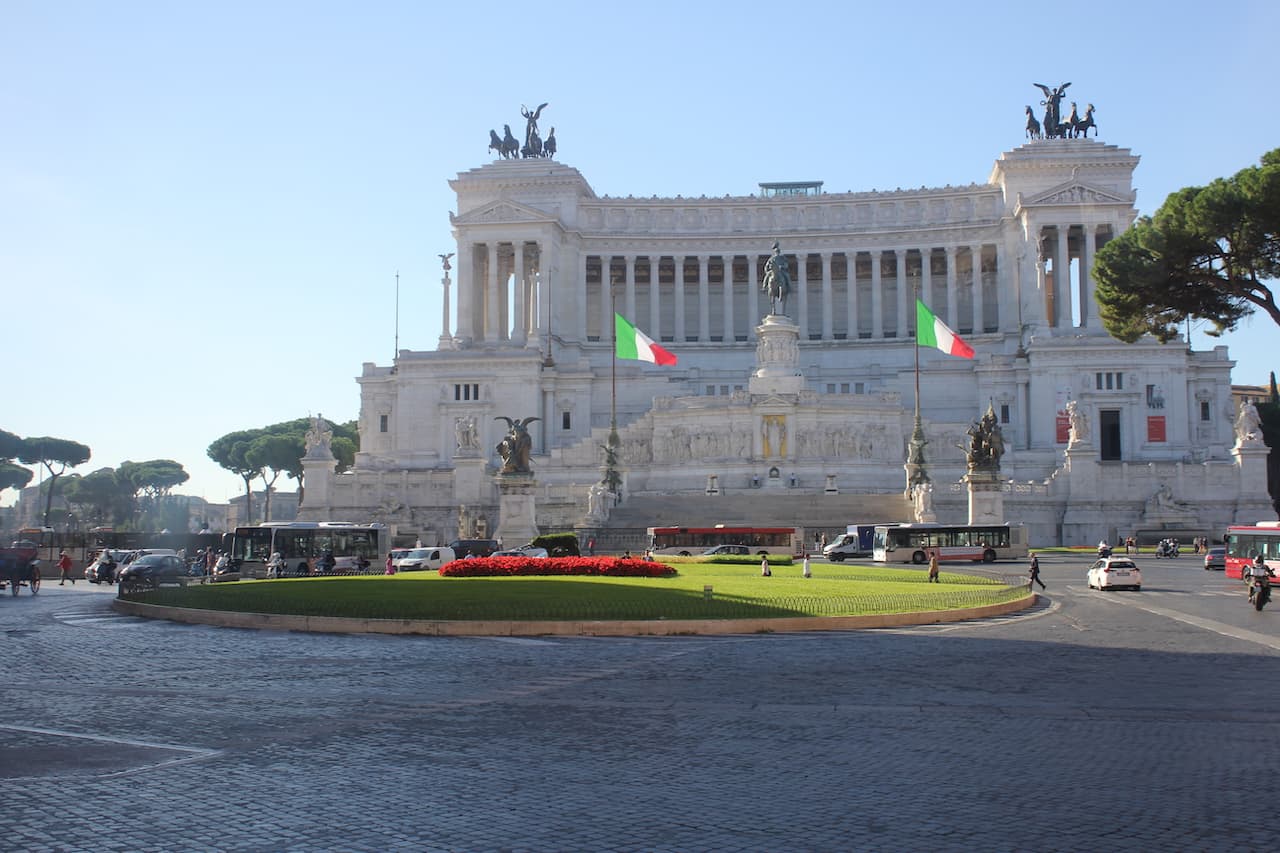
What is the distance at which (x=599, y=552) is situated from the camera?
5953 centimetres

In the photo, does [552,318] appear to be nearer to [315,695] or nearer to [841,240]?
[841,240]

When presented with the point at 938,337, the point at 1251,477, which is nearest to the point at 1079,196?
the point at 938,337

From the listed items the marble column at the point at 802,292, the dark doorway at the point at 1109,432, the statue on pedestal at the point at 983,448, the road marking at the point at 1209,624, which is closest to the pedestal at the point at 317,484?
the statue on pedestal at the point at 983,448

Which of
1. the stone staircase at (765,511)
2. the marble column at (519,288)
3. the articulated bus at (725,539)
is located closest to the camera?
the articulated bus at (725,539)

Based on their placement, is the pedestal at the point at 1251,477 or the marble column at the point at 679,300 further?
the marble column at the point at 679,300

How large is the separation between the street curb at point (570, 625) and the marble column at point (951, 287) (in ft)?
246

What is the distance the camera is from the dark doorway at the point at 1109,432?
83.7 metres

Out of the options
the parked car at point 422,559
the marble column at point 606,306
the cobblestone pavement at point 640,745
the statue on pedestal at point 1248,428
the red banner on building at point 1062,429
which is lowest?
the cobblestone pavement at point 640,745

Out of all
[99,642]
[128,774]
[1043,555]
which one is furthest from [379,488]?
[128,774]

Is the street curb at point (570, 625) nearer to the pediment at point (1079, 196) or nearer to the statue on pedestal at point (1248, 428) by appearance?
the statue on pedestal at point (1248, 428)

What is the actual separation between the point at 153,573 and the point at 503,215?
63.4 m

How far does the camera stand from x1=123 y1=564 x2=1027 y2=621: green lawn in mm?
26297

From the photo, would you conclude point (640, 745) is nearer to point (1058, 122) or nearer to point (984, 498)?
point (984, 498)

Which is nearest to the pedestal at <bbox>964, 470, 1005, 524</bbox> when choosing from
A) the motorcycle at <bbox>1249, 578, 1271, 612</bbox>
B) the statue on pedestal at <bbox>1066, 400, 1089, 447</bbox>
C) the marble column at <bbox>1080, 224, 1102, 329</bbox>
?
the statue on pedestal at <bbox>1066, 400, 1089, 447</bbox>
